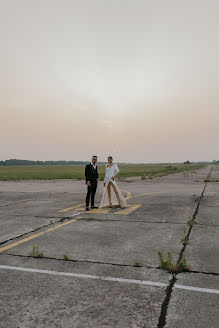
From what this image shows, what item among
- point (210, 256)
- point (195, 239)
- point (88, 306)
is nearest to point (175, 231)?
point (195, 239)

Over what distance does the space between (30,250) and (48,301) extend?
85.8 inches

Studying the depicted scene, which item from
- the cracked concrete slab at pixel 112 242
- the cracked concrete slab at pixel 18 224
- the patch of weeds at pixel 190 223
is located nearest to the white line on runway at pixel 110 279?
the cracked concrete slab at pixel 112 242

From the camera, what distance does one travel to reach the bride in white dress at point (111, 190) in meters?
10.3

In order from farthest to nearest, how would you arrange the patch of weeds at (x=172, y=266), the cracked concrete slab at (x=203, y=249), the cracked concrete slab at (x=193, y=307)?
1. the cracked concrete slab at (x=203, y=249)
2. the patch of weeds at (x=172, y=266)
3. the cracked concrete slab at (x=193, y=307)

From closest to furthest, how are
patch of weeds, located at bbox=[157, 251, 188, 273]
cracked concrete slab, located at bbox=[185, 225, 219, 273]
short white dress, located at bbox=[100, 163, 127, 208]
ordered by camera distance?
patch of weeds, located at bbox=[157, 251, 188, 273] → cracked concrete slab, located at bbox=[185, 225, 219, 273] → short white dress, located at bbox=[100, 163, 127, 208]

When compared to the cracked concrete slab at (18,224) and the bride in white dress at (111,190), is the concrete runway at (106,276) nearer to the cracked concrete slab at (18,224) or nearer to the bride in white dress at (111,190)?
the cracked concrete slab at (18,224)

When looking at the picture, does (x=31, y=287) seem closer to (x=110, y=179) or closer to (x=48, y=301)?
(x=48, y=301)

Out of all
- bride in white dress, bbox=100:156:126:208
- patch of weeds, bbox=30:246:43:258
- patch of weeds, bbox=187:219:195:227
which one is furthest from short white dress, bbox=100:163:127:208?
patch of weeds, bbox=30:246:43:258

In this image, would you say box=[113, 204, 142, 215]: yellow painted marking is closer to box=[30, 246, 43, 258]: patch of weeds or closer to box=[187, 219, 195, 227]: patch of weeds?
box=[187, 219, 195, 227]: patch of weeds

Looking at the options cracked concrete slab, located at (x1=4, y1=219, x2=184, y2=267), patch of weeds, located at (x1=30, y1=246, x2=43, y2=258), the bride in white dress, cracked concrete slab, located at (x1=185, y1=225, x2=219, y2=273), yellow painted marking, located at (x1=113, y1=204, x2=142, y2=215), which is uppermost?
the bride in white dress

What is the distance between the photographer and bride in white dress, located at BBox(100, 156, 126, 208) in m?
10.3

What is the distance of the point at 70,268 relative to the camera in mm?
4406

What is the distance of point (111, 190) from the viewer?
10.7 m

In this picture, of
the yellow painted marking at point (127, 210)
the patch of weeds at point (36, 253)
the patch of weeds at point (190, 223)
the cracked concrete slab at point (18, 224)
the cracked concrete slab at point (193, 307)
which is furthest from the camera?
the yellow painted marking at point (127, 210)
